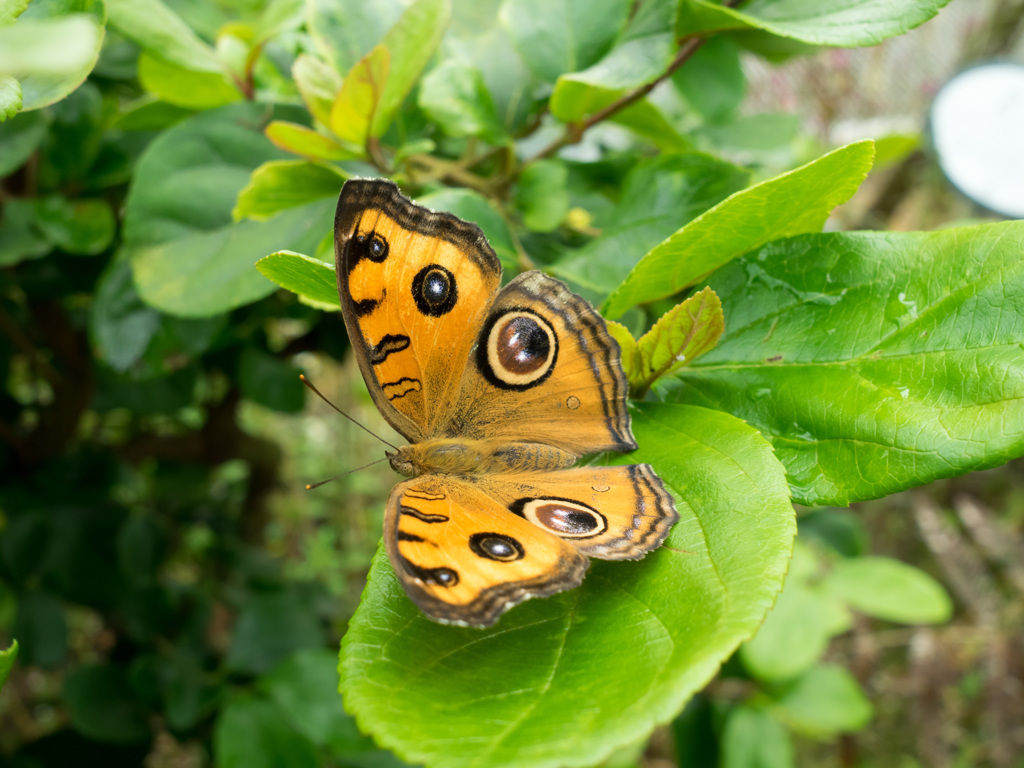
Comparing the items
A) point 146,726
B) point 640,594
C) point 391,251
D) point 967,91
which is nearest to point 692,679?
point 640,594

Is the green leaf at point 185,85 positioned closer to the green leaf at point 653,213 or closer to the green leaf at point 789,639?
the green leaf at point 653,213

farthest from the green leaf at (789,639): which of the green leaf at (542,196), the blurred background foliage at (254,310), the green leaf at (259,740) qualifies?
the green leaf at (542,196)

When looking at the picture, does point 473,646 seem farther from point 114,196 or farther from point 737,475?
point 114,196

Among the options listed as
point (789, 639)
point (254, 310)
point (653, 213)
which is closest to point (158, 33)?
point (254, 310)

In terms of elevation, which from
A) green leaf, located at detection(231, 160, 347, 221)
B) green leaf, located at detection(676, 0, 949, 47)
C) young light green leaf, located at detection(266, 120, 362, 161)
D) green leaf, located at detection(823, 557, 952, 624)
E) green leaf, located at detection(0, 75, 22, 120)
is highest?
green leaf, located at detection(676, 0, 949, 47)

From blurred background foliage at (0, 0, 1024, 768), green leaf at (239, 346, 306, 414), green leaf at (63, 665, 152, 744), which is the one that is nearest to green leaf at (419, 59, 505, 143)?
blurred background foliage at (0, 0, 1024, 768)

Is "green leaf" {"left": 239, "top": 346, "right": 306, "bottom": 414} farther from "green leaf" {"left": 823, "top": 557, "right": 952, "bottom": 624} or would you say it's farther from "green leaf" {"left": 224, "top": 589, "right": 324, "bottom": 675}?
"green leaf" {"left": 823, "top": 557, "right": 952, "bottom": 624}
